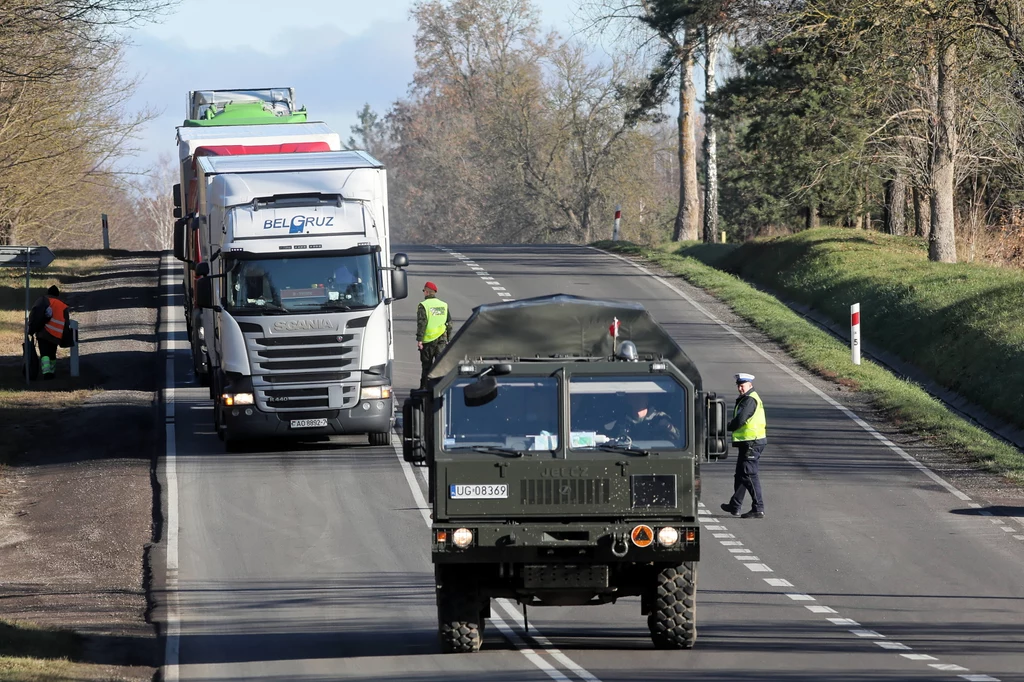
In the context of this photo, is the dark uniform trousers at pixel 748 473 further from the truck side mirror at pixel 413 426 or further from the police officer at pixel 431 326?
the police officer at pixel 431 326

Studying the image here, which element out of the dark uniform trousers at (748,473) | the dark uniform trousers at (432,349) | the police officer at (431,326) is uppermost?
the police officer at (431,326)

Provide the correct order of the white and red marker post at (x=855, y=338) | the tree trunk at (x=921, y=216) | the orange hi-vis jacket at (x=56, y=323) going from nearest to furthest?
the orange hi-vis jacket at (x=56, y=323) → the white and red marker post at (x=855, y=338) → the tree trunk at (x=921, y=216)

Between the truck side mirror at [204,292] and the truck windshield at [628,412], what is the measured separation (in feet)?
32.8

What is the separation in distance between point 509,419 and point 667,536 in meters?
1.48

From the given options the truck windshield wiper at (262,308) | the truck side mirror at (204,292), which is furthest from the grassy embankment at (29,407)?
the truck windshield wiper at (262,308)

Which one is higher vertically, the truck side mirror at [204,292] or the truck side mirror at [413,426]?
the truck side mirror at [204,292]

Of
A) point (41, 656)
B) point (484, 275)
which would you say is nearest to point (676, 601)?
point (41, 656)

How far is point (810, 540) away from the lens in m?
16.1

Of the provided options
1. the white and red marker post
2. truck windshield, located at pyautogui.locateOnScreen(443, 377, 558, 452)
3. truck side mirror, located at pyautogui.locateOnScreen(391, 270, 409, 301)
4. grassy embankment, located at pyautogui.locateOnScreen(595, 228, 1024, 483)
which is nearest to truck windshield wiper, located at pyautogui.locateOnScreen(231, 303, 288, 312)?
truck side mirror, located at pyautogui.locateOnScreen(391, 270, 409, 301)

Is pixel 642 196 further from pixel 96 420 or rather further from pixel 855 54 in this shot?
pixel 96 420

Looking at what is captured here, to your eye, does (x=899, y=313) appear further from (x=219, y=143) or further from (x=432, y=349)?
(x=219, y=143)

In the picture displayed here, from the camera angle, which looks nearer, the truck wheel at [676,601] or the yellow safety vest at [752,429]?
the truck wheel at [676,601]

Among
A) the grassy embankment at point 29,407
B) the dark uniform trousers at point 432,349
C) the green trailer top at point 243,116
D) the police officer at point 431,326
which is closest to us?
the grassy embankment at point 29,407

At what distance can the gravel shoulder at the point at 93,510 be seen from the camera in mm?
13641
